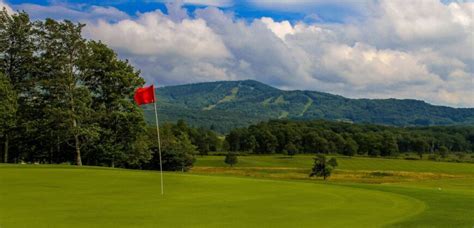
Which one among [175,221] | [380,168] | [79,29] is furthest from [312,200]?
[380,168]

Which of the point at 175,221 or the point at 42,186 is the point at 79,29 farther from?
the point at 175,221

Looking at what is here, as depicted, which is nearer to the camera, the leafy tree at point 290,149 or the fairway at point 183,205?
the fairway at point 183,205

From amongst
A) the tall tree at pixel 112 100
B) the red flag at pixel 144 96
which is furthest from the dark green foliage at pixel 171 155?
the red flag at pixel 144 96

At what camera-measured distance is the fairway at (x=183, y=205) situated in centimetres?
1723

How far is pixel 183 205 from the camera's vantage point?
2138cm

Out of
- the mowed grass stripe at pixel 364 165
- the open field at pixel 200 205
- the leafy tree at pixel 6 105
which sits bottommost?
the mowed grass stripe at pixel 364 165

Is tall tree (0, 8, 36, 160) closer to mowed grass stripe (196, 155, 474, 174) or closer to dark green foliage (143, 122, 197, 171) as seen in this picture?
dark green foliage (143, 122, 197, 171)

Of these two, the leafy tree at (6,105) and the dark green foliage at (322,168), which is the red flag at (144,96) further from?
the dark green foliage at (322,168)

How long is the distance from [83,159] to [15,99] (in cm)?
1289

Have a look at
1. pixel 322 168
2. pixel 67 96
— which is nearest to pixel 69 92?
pixel 67 96

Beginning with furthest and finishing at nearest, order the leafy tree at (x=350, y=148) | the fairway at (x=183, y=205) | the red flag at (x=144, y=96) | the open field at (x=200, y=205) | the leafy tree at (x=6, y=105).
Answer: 1. the leafy tree at (x=350, y=148)
2. the leafy tree at (x=6, y=105)
3. the red flag at (x=144, y=96)
4. the open field at (x=200, y=205)
5. the fairway at (x=183, y=205)

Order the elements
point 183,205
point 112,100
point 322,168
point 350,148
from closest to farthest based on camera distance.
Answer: point 183,205, point 112,100, point 322,168, point 350,148

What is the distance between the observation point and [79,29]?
196ft

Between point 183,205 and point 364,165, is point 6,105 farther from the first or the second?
point 364,165
